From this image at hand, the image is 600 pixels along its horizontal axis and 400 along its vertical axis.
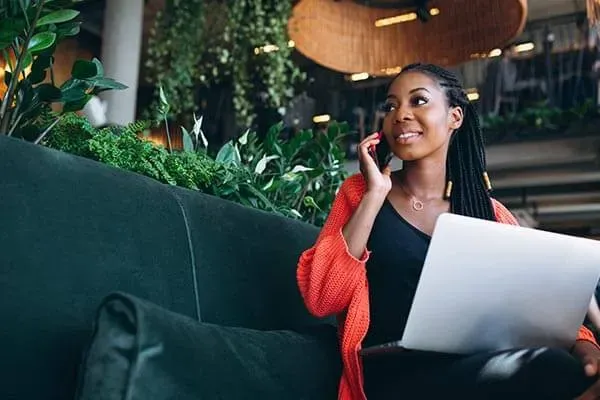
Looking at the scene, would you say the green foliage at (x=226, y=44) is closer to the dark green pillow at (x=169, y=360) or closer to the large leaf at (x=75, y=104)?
the large leaf at (x=75, y=104)

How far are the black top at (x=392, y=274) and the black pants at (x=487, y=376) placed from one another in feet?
0.42

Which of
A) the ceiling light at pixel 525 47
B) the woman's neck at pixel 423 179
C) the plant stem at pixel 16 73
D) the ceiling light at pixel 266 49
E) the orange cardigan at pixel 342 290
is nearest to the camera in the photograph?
the orange cardigan at pixel 342 290

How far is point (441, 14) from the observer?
3459 mm

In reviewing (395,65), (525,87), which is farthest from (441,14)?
(525,87)

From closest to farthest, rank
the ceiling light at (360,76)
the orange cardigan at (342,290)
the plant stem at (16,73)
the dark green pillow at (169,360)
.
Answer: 1. the dark green pillow at (169,360)
2. the orange cardigan at (342,290)
3. the plant stem at (16,73)
4. the ceiling light at (360,76)

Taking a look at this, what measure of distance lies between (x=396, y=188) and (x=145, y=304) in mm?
809

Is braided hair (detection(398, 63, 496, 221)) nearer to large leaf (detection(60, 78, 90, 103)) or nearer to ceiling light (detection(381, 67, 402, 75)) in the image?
large leaf (detection(60, 78, 90, 103))

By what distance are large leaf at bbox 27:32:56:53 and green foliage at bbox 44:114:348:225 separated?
168mm

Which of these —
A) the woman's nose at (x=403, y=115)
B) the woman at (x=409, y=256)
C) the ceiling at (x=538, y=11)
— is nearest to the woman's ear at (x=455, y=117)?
the woman at (x=409, y=256)

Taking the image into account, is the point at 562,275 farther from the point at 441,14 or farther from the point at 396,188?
the point at 441,14

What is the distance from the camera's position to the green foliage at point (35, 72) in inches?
57.3

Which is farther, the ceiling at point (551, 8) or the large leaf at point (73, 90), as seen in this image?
the ceiling at point (551, 8)

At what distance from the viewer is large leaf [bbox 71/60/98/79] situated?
150 cm

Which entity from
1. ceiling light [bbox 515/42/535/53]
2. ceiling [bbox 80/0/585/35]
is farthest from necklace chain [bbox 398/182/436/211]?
ceiling light [bbox 515/42/535/53]
